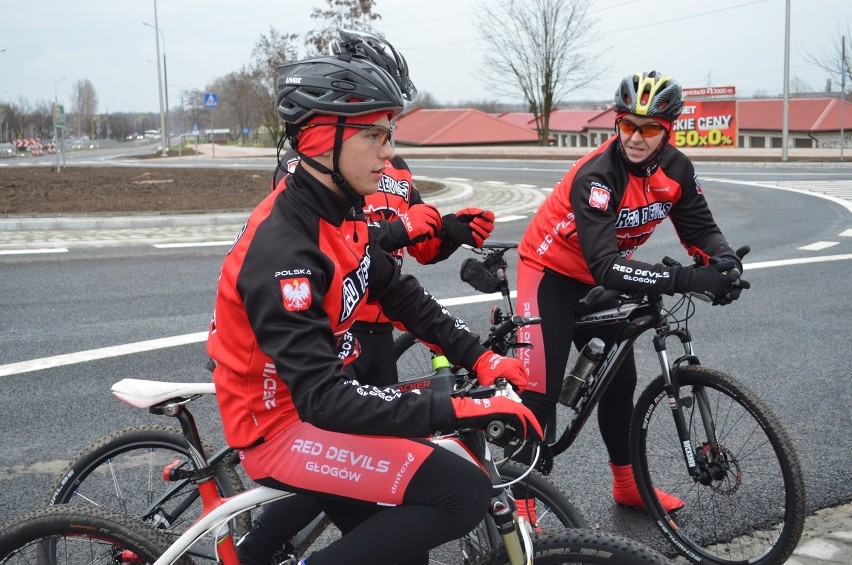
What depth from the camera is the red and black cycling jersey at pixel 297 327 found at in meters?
2.41

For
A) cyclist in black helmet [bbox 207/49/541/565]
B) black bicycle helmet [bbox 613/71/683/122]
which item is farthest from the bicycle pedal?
black bicycle helmet [bbox 613/71/683/122]

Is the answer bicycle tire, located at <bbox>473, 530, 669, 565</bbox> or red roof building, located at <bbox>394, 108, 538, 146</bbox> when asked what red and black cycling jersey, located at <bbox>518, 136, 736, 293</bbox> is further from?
red roof building, located at <bbox>394, 108, 538, 146</bbox>

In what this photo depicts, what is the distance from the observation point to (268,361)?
257cm

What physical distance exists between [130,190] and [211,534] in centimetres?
1996

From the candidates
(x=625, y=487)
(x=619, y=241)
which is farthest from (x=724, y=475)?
(x=619, y=241)

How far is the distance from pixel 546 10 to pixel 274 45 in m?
16.1

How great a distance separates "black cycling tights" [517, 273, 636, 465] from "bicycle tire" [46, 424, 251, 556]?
63.2 inches

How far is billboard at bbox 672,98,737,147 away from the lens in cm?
4441

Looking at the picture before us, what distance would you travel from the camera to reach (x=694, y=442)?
404 centimetres

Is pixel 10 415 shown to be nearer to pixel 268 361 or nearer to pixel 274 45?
pixel 268 361

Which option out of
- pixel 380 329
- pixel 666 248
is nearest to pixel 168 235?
pixel 666 248

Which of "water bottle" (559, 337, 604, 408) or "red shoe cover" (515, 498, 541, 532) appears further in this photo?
"water bottle" (559, 337, 604, 408)

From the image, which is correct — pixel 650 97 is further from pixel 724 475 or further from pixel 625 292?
pixel 724 475

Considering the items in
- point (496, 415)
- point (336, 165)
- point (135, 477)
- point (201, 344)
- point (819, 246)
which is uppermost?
point (336, 165)
